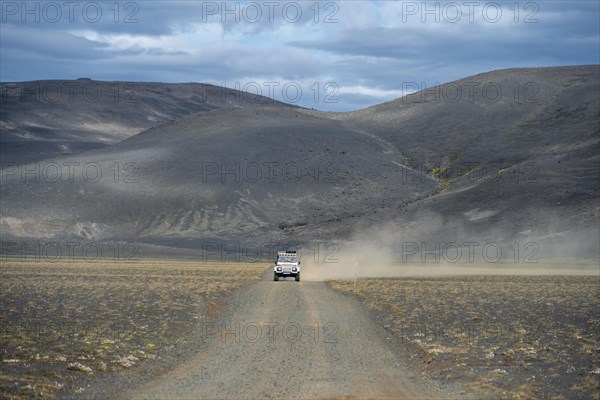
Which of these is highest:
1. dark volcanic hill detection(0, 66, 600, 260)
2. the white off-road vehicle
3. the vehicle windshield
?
dark volcanic hill detection(0, 66, 600, 260)

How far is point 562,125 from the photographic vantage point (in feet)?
431

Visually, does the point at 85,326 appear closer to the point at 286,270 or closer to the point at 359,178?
the point at 286,270

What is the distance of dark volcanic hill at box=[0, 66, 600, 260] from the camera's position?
98.8 metres

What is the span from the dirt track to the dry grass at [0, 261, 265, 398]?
1365 mm

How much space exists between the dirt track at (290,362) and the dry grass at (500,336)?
40.4 inches

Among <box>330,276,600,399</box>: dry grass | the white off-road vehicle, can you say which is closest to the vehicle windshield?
the white off-road vehicle

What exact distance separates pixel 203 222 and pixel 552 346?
9449cm

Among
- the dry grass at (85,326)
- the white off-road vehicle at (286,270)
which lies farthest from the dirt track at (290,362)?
the white off-road vehicle at (286,270)

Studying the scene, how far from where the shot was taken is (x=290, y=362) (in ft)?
56.9

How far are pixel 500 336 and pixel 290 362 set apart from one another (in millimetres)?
7501

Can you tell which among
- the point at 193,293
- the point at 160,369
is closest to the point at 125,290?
the point at 193,293

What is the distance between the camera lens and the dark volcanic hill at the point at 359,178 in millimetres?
98750

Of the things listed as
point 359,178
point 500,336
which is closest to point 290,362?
point 500,336

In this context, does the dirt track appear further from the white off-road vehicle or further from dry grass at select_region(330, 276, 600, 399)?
the white off-road vehicle
